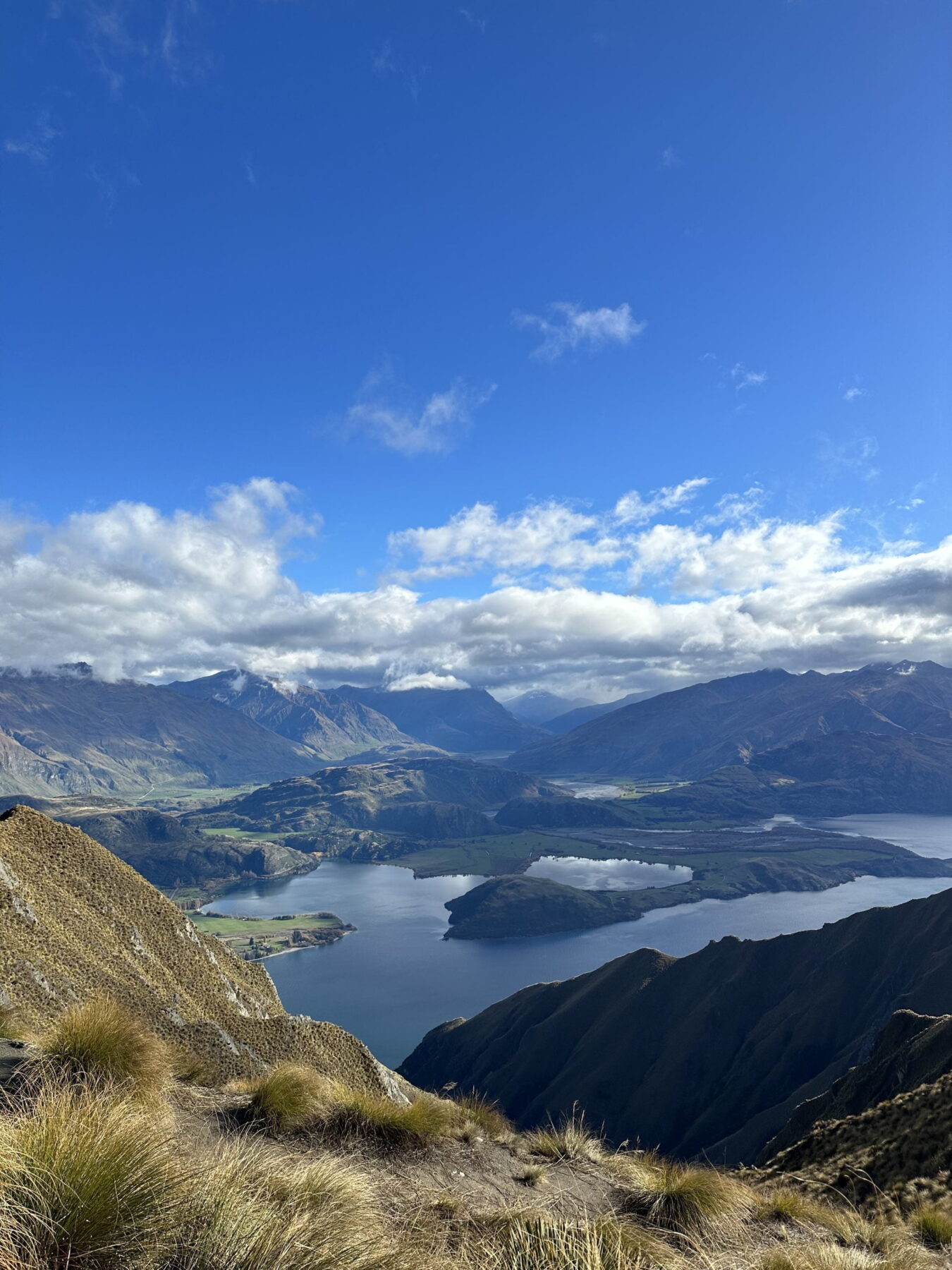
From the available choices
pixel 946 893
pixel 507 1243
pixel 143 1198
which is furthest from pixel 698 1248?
pixel 946 893

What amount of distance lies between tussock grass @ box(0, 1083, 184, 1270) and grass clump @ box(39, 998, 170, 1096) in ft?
16.1

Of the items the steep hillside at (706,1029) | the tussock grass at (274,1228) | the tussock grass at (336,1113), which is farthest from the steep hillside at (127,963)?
the steep hillside at (706,1029)

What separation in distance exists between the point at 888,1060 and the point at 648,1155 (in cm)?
4271

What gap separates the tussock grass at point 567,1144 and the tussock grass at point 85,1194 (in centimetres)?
941

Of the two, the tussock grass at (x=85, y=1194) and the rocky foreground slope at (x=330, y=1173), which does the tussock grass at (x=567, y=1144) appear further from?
the tussock grass at (x=85, y=1194)

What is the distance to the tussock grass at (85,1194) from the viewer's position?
518 cm

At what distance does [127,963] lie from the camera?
29.9m

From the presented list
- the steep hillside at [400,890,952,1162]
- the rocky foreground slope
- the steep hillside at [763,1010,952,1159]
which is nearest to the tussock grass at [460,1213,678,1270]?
the rocky foreground slope

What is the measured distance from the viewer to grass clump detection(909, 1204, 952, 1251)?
37.5 feet

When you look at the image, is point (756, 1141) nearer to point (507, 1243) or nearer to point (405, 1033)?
point (507, 1243)

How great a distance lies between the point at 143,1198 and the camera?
18.9 feet

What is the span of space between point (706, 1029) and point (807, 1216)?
118452mm

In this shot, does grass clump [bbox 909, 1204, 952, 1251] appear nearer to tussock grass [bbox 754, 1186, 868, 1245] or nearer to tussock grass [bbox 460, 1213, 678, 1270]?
tussock grass [bbox 754, 1186, 868, 1245]

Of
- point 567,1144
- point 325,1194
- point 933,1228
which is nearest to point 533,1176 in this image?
point 567,1144
